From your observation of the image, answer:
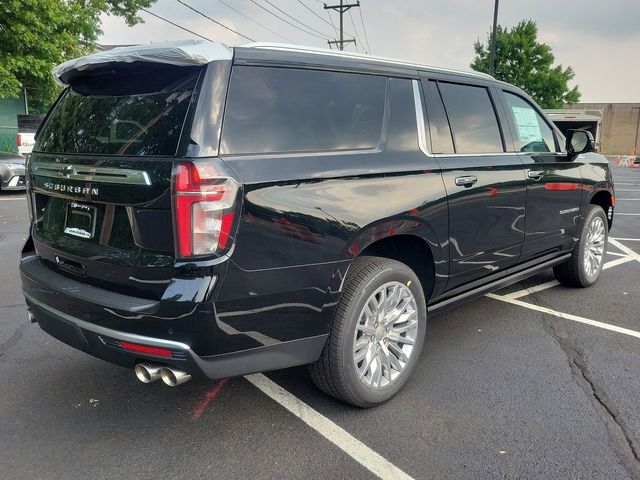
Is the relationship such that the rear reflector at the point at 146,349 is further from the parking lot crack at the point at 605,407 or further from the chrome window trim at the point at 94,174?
the parking lot crack at the point at 605,407

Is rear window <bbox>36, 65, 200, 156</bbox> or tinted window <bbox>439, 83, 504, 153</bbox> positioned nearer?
rear window <bbox>36, 65, 200, 156</bbox>

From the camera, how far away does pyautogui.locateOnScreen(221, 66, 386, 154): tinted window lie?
240 centimetres

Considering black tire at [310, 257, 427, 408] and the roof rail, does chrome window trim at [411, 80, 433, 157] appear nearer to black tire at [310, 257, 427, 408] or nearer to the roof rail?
the roof rail

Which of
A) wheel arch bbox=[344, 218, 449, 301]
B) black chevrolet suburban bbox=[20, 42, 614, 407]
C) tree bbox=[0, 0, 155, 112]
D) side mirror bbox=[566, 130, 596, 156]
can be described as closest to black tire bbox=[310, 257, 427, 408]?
black chevrolet suburban bbox=[20, 42, 614, 407]

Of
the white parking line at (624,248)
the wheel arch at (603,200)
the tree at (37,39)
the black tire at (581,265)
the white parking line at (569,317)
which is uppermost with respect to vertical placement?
the tree at (37,39)

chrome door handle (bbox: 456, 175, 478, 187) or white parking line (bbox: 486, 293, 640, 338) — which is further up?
chrome door handle (bbox: 456, 175, 478, 187)

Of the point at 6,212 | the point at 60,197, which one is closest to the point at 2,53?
the point at 6,212

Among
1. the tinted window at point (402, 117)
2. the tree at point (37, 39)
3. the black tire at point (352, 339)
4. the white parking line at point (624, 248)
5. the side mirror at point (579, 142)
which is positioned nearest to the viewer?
the black tire at point (352, 339)

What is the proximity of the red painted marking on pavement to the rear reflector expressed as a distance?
2.32ft

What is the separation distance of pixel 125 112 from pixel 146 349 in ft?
3.77

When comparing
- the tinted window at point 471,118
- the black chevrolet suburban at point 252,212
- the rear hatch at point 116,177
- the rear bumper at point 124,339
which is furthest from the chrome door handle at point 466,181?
the rear hatch at point 116,177

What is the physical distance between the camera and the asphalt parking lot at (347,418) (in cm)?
251

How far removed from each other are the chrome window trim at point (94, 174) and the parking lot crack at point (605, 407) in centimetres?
257

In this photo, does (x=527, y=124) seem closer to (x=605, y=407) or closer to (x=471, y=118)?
(x=471, y=118)
